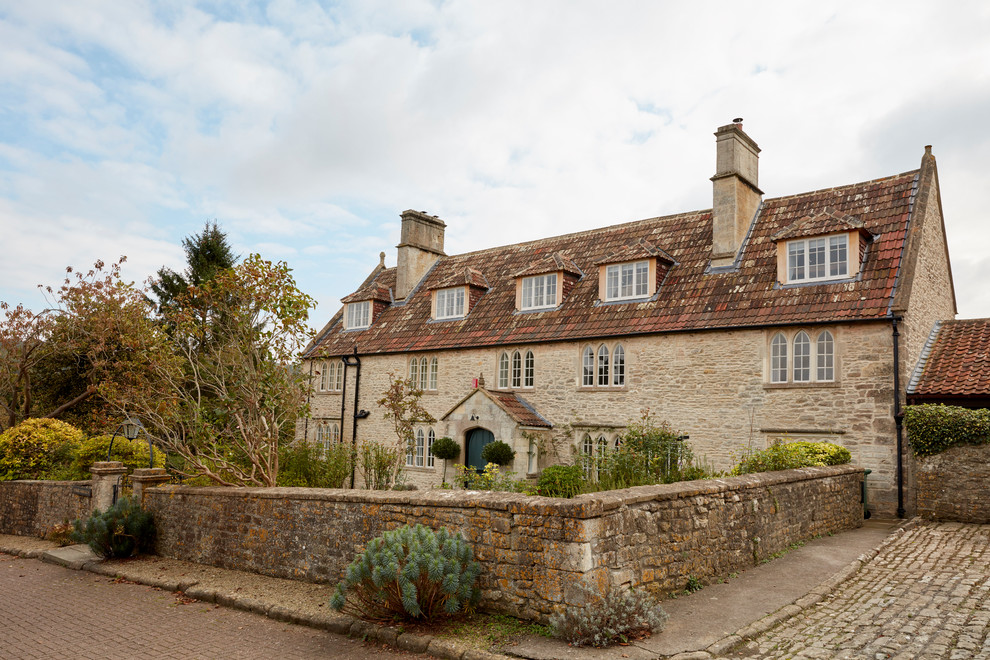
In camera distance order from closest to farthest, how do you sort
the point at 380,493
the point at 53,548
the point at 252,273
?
the point at 380,493 → the point at 252,273 → the point at 53,548

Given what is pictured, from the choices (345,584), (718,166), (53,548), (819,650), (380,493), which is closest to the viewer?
(819,650)

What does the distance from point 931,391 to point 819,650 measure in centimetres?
1085

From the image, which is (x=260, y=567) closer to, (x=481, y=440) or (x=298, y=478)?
(x=298, y=478)

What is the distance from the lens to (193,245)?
113ft

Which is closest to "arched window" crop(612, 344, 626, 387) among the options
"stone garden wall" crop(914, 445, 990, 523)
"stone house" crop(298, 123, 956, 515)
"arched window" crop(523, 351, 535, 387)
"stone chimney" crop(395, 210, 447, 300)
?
"stone house" crop(298, 123, 956, 515)

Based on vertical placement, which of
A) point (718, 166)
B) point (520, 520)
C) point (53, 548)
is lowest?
point (53, 548)

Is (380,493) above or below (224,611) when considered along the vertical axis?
above

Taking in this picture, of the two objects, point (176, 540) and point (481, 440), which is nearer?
point (176, 540)

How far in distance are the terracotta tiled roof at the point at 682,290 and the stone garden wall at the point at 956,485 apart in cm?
326

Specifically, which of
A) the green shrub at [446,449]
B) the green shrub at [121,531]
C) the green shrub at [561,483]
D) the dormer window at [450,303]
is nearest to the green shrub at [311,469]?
the green shrub at [121,531]

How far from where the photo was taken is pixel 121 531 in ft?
39.2

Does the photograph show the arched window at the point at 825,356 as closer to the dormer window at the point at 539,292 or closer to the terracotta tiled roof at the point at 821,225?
the terracotta tiled roof at the point at 821,225

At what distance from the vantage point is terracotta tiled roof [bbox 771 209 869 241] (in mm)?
16391

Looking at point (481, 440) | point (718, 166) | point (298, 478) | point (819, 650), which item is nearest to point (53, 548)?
point (298, 478)
